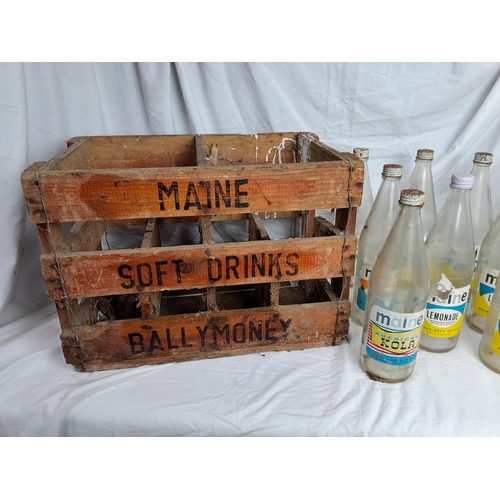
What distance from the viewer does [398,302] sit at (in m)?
0.78

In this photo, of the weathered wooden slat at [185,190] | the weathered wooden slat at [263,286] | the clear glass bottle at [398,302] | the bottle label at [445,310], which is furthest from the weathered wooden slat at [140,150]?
the bottle label at [445,310]

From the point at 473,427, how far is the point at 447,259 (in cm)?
34

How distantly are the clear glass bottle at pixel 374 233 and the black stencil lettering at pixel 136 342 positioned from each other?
0.50 metres

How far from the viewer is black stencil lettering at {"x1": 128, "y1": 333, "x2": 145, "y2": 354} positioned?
821 millimetres

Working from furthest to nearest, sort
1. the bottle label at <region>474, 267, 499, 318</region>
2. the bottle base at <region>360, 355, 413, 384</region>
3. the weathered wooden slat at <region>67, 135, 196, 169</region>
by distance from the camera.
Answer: the weathered wooden slat at <region>67, 135, 196, 169</region> → the bottle label at <region>474, 267, 499, 318</region> → the bottle base at <region>360, 355, 413, 384</region>

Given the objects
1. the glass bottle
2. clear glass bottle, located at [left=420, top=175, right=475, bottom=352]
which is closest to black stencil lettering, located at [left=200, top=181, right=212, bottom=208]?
clear glass bottle, located at [left=420, top=175, right=475, bottom=352]

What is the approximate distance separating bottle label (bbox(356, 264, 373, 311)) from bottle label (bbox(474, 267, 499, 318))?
0.26 metres

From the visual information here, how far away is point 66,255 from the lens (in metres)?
0.73

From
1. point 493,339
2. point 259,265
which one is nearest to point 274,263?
point 259,265

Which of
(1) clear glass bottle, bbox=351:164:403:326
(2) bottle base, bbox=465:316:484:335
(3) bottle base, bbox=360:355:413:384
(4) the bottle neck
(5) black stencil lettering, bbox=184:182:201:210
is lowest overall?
(2) bottle base, bbox=465:316:484:335

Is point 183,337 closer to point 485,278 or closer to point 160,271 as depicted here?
point 160,271

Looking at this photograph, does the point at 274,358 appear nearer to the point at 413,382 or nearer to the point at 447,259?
the point at 413,382

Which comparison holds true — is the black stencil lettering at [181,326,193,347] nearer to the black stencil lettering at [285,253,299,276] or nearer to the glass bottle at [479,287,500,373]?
the black stencil lettering at [285,253,299,276]
